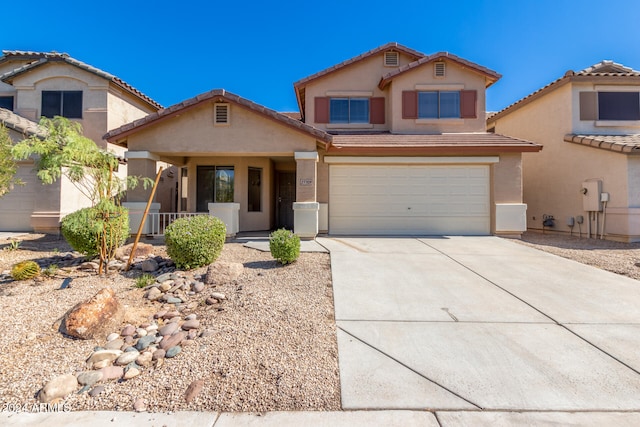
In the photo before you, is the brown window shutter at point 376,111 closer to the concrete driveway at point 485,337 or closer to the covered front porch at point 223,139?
the covered front porch at point 223,139

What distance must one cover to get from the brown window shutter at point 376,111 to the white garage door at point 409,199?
3396 millimetres

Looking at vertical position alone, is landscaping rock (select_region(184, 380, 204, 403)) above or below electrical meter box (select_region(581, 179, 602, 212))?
below

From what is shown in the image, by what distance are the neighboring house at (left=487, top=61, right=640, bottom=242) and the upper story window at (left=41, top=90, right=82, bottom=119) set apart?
21.2 metres

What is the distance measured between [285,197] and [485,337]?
1094cm

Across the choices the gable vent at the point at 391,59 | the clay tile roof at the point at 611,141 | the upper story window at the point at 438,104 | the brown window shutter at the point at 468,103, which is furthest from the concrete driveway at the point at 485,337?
the gable vent at the point at 391,59

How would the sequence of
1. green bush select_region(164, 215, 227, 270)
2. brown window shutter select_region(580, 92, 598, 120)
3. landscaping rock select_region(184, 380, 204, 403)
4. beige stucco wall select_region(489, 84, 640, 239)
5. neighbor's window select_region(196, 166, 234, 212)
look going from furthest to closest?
brown window shutter select_region(580, 92, 598, 120), neighbor's window select_region(196, 166, 234, 212), beige stucco wall select_region(489, 84, 640, 239), green bush select_region(164, 215, 227, 270), landscaping rock select_region(184, 380, 204, 403)

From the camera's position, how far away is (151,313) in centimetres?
466

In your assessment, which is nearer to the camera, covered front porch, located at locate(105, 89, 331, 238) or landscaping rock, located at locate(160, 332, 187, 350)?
landscaping rock, located at locate(160, 332, 187, 350)

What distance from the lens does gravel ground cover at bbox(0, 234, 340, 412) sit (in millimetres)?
2846

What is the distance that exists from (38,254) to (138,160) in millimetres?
3574

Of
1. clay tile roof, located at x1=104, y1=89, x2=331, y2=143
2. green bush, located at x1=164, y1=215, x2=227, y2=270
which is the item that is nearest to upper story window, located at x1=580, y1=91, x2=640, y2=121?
clay tile roof, located at x1=104, y1=89, x2=331, y2=143

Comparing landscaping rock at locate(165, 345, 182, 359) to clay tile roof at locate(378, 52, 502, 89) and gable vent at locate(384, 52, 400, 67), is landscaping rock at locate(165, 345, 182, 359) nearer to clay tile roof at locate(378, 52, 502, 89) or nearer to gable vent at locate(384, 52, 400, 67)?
clay tile roof at locate(378, 52, 502, 89)

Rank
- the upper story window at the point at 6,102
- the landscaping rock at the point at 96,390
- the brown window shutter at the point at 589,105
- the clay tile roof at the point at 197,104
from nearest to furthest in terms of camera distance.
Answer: the landscaping rock at the point at 96,390
the clay tile roof at the point at 197,104
the brown window shutter at the point at 589,105
the upper story window at the point at 6,102

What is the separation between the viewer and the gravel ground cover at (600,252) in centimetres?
714
